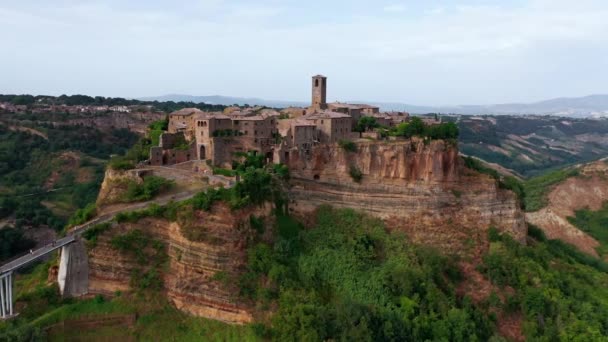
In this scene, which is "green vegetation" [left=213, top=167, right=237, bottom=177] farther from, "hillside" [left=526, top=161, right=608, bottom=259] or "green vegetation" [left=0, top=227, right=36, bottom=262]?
"hillside" [left=526, top=161, right=608, bottom=259]

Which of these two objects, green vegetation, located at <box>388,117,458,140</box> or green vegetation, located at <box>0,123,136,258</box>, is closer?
green vegetation, located at <box>388,117,458,140</box>

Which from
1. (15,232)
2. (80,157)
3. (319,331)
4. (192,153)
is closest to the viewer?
(319,331)

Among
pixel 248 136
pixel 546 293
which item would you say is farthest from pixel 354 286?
pixel 248 136

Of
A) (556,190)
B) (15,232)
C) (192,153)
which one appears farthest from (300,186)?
(556,190)

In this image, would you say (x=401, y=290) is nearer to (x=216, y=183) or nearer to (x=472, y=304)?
(x=472, y=304)

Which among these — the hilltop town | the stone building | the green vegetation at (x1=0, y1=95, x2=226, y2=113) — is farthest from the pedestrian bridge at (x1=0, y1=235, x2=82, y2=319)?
the green vegetation at (x1=0, y1=95, x2=226, y2=113)

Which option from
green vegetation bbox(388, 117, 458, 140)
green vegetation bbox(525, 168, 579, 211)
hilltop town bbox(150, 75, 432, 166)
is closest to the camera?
hilltop town bbox(150, 75, 432, 166)
